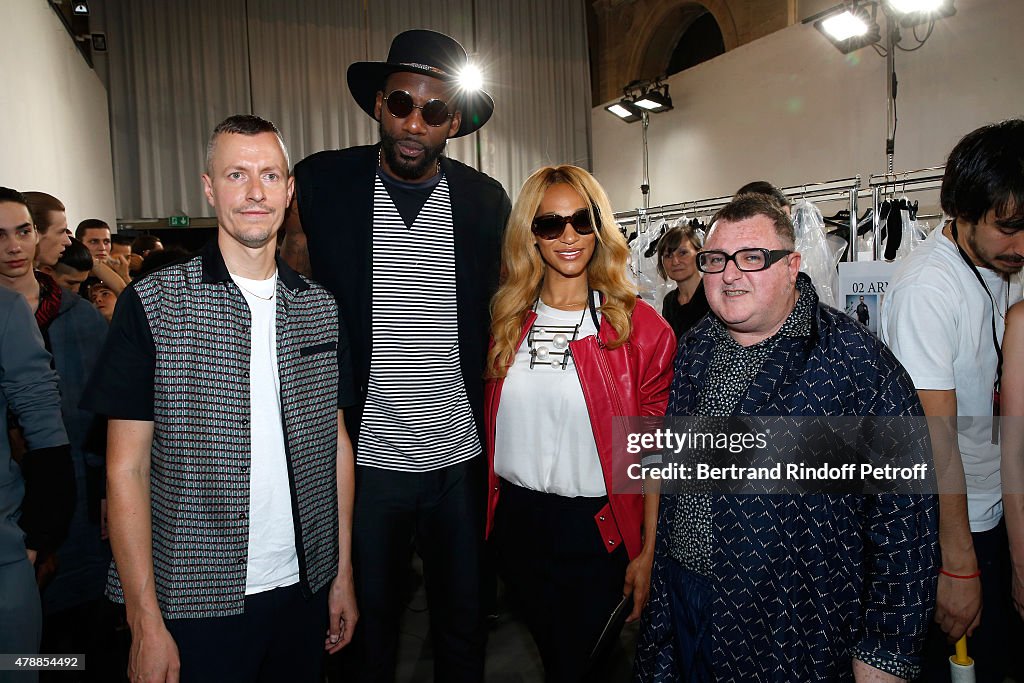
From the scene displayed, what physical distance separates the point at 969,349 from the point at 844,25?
5.37 metres

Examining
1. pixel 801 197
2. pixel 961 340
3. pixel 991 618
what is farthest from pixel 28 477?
pixel 801 197

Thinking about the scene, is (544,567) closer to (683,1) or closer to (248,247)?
(248,247)

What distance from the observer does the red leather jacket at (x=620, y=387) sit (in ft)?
6.35

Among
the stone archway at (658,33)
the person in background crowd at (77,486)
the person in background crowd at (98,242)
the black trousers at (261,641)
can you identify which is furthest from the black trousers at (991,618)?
the stone archway at (658,33)

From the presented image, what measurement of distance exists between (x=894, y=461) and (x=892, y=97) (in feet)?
19.3

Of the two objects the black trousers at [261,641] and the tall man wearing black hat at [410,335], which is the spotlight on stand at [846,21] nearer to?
the tall man wearing black hat at [410,335]

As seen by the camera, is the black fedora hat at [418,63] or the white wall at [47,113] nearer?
the black fedora hat at [418,63]

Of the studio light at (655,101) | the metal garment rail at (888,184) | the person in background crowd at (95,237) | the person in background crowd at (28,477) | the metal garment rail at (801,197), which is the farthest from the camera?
the studio light at (655,101)

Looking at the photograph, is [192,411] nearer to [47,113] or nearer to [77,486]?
[77,486]

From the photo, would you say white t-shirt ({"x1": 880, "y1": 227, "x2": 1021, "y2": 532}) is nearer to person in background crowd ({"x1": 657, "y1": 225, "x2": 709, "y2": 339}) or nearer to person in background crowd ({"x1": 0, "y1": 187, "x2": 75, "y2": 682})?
person in background crowd ({"x1": 0, "y1": 187, "x2": 75, "y2": 682})

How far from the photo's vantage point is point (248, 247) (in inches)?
61.7

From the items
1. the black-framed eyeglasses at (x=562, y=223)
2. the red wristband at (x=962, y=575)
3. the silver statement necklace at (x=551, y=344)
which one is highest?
the black-framed eyeglasses at (x=562, y=223)

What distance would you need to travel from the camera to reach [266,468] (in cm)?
155

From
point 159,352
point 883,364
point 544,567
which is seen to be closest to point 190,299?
point 159,352
